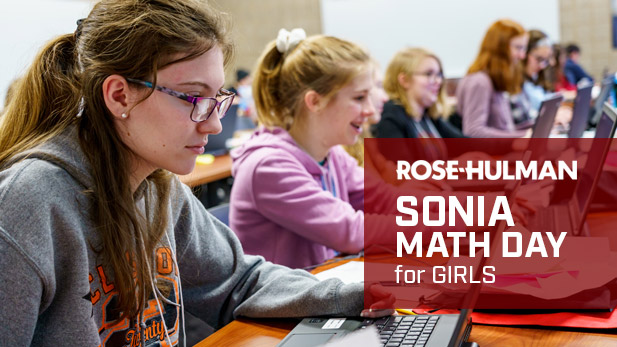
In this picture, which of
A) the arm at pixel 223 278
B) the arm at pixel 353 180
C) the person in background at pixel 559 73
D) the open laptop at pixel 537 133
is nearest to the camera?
the arm at pixel 223 278

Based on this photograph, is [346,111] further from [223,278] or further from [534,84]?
[534,84]

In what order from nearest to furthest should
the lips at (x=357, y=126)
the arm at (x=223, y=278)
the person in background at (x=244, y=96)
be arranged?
the arm at (x=223, y=278) → the lips at (x=357, y=126) → the person in background at (x=244, y=96)

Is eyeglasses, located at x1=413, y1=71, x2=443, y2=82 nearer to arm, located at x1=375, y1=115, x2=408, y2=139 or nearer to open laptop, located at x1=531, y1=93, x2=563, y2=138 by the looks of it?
arm, located at x1=375, y1=115, x2=408, y2=139

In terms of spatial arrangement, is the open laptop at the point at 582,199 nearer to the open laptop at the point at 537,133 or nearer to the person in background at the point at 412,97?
the open laptop at the point at 537,133

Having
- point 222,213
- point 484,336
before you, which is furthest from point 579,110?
point 484,336

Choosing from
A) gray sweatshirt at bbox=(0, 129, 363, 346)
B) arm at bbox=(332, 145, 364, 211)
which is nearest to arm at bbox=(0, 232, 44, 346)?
gray sweatshirt at bbox=(0, 129, 363, 346)

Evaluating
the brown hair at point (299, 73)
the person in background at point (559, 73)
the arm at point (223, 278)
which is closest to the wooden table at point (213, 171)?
the brown hair at point (299, 73)

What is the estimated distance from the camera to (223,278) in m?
1.29

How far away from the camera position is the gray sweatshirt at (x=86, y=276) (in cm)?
83

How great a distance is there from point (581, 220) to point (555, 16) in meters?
7.64

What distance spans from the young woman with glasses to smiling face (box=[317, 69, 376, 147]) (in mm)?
772

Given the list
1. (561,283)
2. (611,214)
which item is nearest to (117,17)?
(561,283)

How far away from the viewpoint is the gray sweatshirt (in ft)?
2.74

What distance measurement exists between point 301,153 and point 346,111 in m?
0.20
